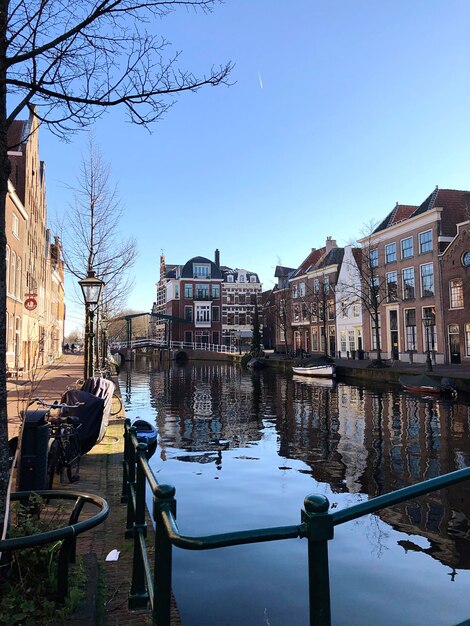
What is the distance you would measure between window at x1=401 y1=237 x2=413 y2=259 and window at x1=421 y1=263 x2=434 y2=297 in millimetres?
2133

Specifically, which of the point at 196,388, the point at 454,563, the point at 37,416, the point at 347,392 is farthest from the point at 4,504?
the point at 196,388

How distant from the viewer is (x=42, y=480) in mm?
4879

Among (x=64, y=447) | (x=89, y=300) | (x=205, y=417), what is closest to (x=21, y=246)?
(x=205, y=417)

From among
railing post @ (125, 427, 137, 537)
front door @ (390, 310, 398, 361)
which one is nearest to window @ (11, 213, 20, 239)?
railing post @ (125, 427, 137, 537)

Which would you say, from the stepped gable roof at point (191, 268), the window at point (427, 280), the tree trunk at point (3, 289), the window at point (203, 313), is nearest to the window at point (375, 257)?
the window at point (427, 280)

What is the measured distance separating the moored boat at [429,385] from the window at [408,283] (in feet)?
49.9

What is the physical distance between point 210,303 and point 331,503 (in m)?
67.2

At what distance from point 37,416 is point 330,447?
852cm

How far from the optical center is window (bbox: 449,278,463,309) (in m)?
32.0

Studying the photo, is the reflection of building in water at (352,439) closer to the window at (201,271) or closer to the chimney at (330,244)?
the chimney at (330,244)

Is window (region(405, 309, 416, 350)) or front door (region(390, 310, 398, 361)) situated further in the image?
front door (region(390, 310, 398, 361))

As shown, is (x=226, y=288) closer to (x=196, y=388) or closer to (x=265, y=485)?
(x=196, y=388)

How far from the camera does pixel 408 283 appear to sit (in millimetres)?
37969

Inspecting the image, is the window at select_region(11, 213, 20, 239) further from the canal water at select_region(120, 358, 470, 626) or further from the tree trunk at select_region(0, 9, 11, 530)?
the tree trunk at select_region(0, 9, 11, 530)
